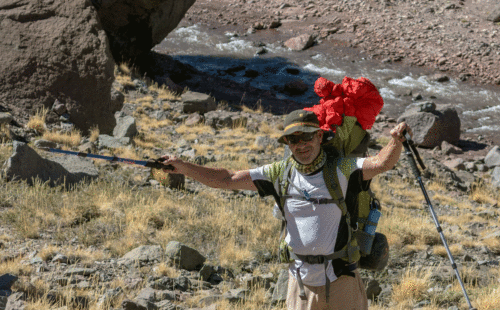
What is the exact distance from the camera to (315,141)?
10.5 ft

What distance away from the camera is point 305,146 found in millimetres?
3170

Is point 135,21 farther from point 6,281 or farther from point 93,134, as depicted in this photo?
point 6,281

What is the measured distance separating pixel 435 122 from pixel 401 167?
393 centimetres

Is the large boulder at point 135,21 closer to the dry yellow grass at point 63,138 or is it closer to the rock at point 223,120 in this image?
the rock at point 223,120

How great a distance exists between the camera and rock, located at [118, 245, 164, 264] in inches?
227

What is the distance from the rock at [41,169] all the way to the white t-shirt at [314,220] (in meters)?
5.17

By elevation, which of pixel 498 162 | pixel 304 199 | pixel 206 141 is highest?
pixel 304 199

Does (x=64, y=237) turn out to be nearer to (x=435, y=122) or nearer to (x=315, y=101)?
(x=435, y=122)

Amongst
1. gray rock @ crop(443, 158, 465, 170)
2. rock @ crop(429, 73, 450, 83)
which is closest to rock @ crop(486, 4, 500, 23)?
rock @ crop(429, 73, 450, 83)

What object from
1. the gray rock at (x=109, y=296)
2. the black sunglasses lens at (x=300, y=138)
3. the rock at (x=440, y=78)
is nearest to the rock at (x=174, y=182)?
the gray rock at (x=109, y=296)

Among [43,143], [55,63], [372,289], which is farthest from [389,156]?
[55,63]

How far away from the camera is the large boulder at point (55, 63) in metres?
11.0

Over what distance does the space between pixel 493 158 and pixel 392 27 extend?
13.7 metres

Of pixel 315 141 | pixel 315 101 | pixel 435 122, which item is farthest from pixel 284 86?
pixel 315 141
